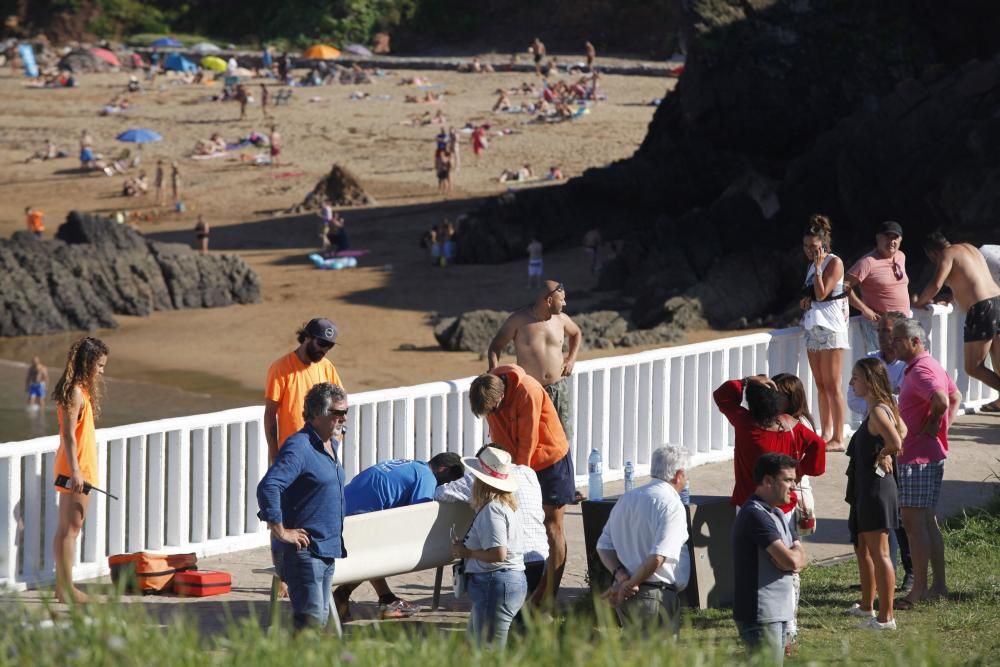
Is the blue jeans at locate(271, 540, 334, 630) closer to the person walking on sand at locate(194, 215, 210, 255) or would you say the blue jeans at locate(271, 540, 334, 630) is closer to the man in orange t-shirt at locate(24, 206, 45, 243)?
the person walking on sand at locate(194, 215, 210, 255)

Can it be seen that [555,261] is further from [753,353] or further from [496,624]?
[496,624]

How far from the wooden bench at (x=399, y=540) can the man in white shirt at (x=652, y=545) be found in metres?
1.38

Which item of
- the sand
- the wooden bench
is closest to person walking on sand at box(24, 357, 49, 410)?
the sand

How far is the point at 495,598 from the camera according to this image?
7.65 metres

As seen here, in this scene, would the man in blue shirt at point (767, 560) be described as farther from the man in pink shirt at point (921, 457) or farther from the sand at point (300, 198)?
the sand at point (300, 198)

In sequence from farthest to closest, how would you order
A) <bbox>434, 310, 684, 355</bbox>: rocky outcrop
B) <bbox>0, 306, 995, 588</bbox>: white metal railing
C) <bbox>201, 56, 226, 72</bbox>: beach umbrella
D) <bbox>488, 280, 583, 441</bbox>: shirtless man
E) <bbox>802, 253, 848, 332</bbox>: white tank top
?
<bbox>201, 56, 226, 72</bbox>: beach umbrella < <bbox>434, 310, 684, 355</bbox>: rocky outcrop < <bbox>802, 253, 848, 332</bbox>: white tank top < <bbox>488, 280, 583, 441</bbox>: shirtless man < <bbox>0, 306, 995, 588</bbox>: white metal railing

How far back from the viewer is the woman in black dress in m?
8.36

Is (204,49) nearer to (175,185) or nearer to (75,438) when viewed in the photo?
(175,185)

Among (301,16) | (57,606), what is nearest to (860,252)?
(57,606)

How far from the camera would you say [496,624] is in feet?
25.1

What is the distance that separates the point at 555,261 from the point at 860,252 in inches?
333

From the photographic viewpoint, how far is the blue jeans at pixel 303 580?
7699mm

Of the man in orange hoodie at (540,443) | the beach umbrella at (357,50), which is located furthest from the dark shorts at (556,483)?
the beach umbrella at (357,50)

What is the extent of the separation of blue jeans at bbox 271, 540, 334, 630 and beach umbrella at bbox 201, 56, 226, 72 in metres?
61.4
